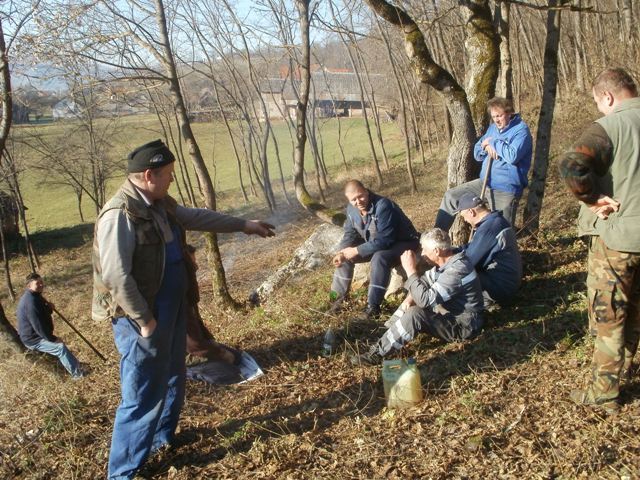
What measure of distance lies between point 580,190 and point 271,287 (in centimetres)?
528

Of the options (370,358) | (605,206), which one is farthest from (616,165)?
(370,358)

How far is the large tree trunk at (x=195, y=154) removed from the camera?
21.1ft

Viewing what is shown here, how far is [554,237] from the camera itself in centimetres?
626

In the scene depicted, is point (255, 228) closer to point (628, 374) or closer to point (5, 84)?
point (628, 374)

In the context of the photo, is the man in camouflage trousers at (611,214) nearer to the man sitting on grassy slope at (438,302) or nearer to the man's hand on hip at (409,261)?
the man sitting on grassy slope at (438,302)

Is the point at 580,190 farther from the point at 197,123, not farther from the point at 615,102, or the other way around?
the point at 197,123

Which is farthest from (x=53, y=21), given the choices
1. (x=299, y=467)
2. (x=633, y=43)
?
(x=633, y=43)

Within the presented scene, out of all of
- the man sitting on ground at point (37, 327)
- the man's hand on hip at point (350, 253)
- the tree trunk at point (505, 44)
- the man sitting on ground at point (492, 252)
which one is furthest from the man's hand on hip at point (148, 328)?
the tree trunk at point (505, 44)

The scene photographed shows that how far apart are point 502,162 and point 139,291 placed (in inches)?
145

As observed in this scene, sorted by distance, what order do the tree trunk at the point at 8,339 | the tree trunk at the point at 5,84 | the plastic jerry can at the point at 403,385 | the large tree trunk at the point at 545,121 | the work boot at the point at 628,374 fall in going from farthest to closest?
the tree trunk at the point at 8,339, the tree trunk at the point at 5,84, the large tree trunk at the point at 545,121, the plastic jerry can at the point at 403,385, the work boot at the point at 628,374

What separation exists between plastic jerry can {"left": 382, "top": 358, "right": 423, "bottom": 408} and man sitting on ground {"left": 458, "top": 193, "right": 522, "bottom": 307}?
140 cm

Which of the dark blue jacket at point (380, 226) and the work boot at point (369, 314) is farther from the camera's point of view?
the dark blue jacket at point (380, 226)

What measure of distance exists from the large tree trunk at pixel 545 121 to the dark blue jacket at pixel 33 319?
6.28m

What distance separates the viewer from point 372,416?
3.60 m
